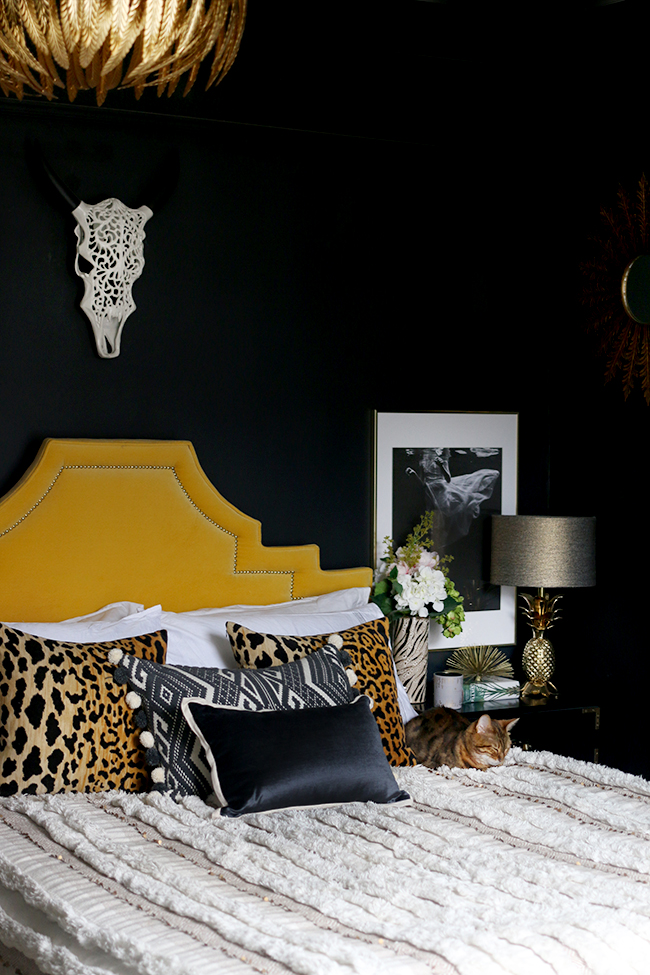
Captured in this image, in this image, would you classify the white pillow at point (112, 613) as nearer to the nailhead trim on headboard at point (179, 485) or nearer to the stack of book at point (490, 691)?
the nailhead trim on headboard at point (179, 485)

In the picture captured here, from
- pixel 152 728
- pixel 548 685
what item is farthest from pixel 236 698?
pixel 548 685

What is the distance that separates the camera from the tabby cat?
9.72ft

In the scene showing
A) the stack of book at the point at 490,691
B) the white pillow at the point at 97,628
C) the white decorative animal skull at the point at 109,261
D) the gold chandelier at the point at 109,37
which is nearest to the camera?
the gold chandelier at the point at 109,37

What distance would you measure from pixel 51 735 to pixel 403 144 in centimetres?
259

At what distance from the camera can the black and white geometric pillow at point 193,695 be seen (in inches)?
102

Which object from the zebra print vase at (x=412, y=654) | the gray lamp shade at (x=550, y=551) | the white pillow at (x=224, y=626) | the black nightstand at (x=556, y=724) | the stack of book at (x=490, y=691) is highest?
the gray lamp shade at (x=550, y=551)

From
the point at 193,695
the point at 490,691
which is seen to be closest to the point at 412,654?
the point at 490,691

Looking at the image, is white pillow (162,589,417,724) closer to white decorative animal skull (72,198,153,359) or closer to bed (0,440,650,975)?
bed (0,440,650,975)

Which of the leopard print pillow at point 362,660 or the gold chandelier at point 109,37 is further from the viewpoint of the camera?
the leopard print pillow at point 362,660

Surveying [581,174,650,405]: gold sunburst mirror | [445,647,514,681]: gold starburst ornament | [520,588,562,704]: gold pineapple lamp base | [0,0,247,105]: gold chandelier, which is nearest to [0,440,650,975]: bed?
[445,647,514,681]: gold starburst ornament

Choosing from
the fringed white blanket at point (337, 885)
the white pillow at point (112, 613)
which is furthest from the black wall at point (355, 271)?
the fringed white blanket at point (337, 885)

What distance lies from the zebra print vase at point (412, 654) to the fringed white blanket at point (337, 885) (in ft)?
3.15

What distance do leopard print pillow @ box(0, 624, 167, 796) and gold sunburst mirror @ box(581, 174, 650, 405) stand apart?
220 cm

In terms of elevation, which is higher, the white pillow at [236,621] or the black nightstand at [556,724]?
the white pillow at [236,621]
